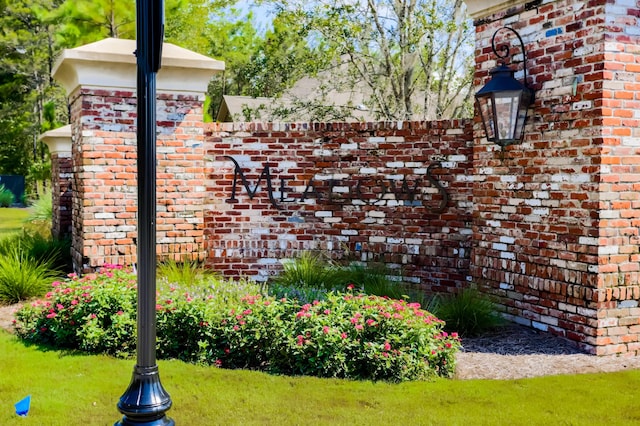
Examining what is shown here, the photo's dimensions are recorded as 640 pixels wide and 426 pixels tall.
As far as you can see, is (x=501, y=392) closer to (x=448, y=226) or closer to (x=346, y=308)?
(x=346, y=308)

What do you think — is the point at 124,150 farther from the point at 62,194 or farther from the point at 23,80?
the point at 23,80

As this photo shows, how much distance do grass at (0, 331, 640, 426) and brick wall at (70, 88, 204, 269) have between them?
2.68 m

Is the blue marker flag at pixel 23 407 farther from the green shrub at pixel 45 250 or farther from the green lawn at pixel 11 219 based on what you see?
the green lawn at pixel 11 219

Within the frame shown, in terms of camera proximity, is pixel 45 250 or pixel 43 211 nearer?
pixel 45 250

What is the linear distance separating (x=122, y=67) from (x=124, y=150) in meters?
0.96

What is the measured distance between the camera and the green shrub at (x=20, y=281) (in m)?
7.32

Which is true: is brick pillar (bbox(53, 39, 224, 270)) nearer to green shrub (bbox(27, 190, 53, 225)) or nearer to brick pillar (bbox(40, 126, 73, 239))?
brick pillar (bbox(40, 126, 73, 239))

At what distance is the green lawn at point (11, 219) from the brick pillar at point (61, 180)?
5211 mm

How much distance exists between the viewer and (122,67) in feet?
25.4

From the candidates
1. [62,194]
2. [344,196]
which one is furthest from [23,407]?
[62,194]

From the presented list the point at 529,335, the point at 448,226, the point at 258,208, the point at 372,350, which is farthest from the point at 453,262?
the point at 372,350

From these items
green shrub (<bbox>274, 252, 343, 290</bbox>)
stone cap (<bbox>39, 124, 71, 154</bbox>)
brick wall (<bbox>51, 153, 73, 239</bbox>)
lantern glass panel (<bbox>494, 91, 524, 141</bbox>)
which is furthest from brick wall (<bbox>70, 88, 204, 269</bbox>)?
lantern glass panel (<bbox>494, 91, 524, 141</bbox>)

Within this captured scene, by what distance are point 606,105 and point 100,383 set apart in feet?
15.1

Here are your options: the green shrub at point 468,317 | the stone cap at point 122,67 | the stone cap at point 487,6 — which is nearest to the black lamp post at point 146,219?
the green shrub at point 468,317
